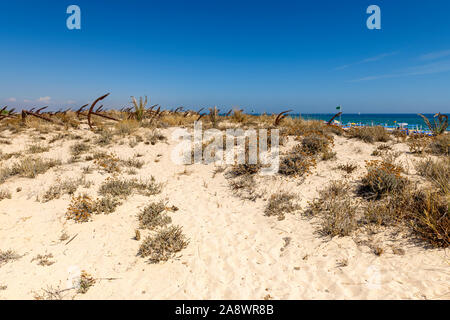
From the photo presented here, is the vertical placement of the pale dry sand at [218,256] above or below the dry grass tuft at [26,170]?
below

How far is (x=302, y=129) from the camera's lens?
10242 millimetres

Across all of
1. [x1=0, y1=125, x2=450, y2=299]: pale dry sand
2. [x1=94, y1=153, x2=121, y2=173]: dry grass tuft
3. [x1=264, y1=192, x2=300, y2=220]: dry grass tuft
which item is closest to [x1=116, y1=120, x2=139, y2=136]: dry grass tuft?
[x1=94, y1=153, x2=121, y2=173]: dry grass tuft

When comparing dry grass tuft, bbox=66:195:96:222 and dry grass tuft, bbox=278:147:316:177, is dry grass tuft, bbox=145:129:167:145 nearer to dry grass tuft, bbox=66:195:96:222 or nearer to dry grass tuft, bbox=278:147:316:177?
dry grass tuft, bbox=66:195:96:222

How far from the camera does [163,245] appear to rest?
427 cm

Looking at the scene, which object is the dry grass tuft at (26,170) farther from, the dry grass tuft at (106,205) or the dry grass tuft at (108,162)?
the dry grass tuft at (106,205)

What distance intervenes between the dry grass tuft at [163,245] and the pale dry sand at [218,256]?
0.14 meters

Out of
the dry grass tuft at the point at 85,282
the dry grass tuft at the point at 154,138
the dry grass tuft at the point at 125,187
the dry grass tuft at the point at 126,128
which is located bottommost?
the dry grass tuft at the point at 85,282

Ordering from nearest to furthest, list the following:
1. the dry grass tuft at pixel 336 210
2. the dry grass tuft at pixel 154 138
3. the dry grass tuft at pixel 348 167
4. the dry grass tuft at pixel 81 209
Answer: the dry grass tuft at pixel 336 210, the dry grass tuft at pixel 81 209, the dry grass tuft at pixel 348 167, the dry grass tuft at pixel 154 138

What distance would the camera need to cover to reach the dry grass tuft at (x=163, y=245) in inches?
162

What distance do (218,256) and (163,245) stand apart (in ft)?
3.68

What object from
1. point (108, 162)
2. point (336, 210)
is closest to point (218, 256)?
point (336, 210)

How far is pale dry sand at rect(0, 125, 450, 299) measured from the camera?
332cm

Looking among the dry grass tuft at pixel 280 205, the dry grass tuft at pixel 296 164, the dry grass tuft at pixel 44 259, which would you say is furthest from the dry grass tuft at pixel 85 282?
the dry grass tuft at pixel 296 164
